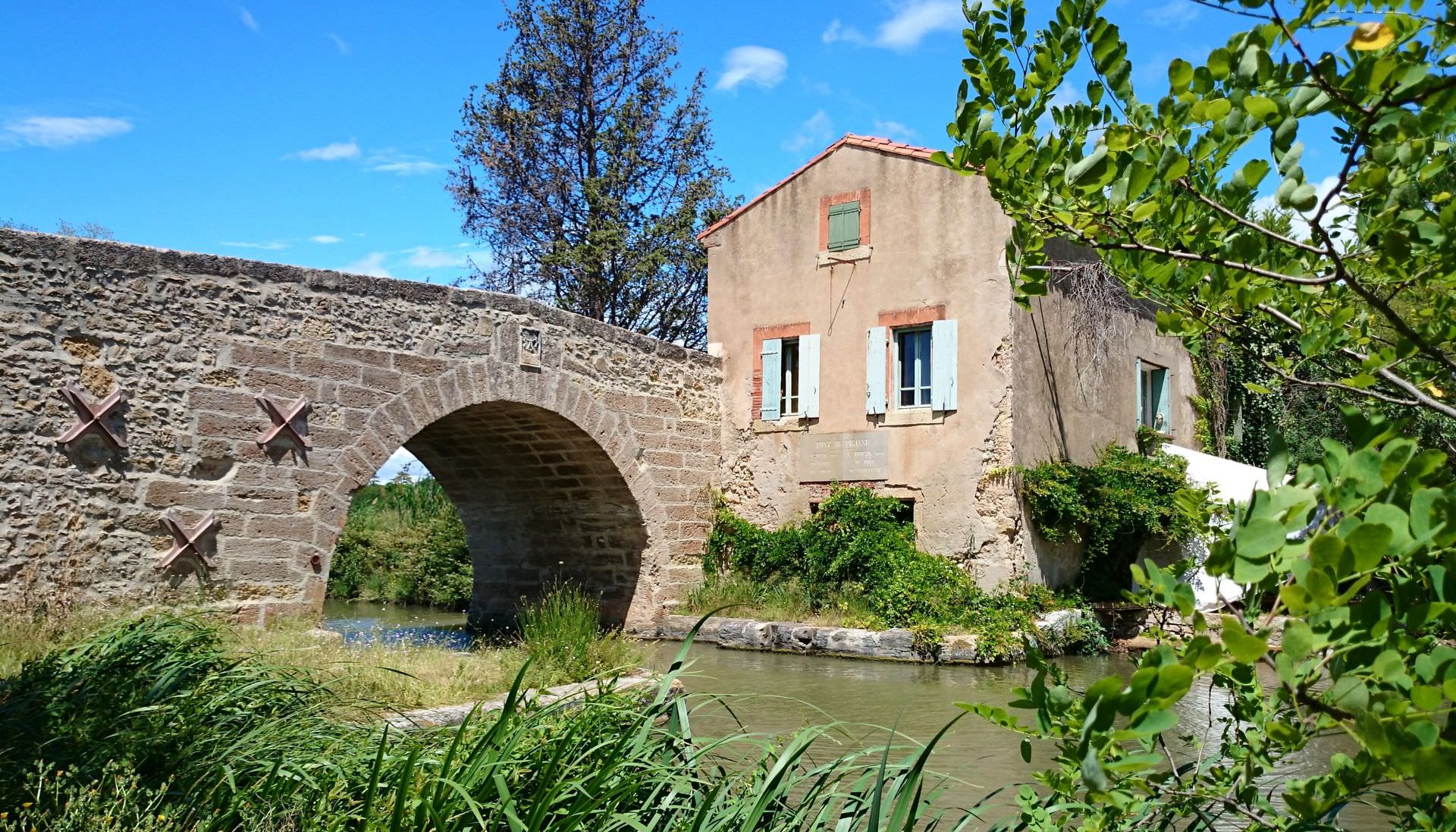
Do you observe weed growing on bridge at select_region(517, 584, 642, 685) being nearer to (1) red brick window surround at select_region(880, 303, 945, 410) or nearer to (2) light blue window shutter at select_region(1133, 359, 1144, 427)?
(1) red brick window surround at select_region(880, 303, 945, 410)

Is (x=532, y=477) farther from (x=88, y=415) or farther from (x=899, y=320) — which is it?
(x=88, y=415)

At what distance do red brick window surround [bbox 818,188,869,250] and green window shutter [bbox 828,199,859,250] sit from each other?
40 mm

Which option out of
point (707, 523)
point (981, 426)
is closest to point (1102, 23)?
point (981, 426)

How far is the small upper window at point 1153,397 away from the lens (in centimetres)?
1529

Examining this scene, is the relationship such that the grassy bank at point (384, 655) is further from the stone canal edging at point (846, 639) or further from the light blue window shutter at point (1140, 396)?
the light blue window shutter at point (1140, 396)

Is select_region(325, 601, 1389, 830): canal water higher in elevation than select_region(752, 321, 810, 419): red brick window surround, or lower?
lower

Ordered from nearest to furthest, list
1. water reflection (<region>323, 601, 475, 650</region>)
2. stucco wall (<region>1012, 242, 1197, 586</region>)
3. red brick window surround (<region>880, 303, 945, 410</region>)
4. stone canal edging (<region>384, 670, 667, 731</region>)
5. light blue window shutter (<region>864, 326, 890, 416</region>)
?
1. stone canal edging (<region>384, 670, 667, 731</region>)
2. water reflection (<region>323, 601, 475, 650</region>)
3. stucco wall (<region>1012, 242, 1197, 586</region>)
4. red brick window surround (<region>880, 303, 945, 410</region>)
5. light blue window shutter (<region>864, 326, 890, 416</region>)

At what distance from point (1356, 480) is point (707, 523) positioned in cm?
1206

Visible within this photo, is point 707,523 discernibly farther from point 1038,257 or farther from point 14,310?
point 1038,257

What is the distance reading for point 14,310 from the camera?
7496 millimetres

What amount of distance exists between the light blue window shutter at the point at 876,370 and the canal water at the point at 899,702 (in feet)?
9.57

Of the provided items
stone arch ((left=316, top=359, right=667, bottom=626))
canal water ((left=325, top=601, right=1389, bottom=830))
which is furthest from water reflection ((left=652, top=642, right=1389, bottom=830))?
stone arch ((left=316, top=359, right=667, bottom=626))

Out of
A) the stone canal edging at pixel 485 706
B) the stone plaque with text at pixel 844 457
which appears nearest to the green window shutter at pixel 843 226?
the stone plaque with text at pixel 844 457

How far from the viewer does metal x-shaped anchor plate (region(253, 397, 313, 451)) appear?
8.61 meters
